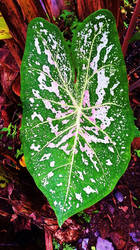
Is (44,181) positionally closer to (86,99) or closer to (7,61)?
(86,99)

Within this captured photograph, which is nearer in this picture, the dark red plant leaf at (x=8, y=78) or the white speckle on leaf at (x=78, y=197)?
the white speckle on leaf at (x=78, y=197)

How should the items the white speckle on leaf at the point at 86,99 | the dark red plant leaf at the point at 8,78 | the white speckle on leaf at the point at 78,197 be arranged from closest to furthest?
the white speckle on leaf at the point at 78,197, the white speckle on leaf at the point at 86,99, the dark red plant leaf at the point at 8,78

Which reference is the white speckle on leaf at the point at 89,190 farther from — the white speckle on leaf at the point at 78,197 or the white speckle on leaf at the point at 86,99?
the white speckle on leaf at the point at 86,99

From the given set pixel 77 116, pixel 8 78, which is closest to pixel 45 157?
pixel 77 116

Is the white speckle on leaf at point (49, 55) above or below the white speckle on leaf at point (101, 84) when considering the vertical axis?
above

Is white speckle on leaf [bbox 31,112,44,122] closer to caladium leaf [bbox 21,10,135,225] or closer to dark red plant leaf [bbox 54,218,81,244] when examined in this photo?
caladium leaf [bbox 21,10,135,225]

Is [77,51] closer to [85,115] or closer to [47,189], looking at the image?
[85,115]

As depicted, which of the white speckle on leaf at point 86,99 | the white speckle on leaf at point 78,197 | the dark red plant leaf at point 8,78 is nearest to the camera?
the white speckle on leaf at point 78,197

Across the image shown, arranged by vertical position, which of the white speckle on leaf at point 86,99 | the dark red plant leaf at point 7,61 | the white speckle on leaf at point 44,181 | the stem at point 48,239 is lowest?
the stem at point 48,239

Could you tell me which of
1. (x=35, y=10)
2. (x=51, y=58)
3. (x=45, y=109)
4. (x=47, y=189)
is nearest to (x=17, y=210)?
(x=47, y=189)

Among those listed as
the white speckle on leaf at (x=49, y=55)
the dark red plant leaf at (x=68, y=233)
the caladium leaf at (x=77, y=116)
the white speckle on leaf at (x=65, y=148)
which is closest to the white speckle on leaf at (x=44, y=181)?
the caladium leaf at (x=77, y=116)
